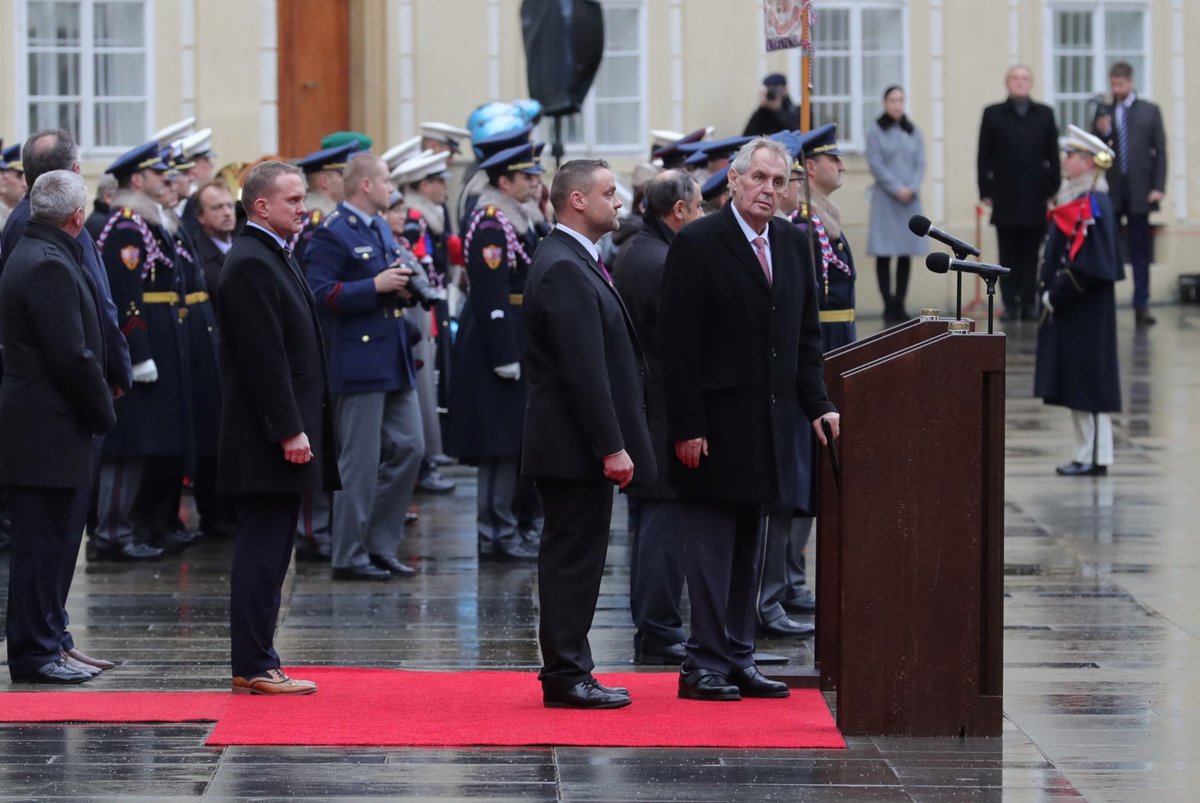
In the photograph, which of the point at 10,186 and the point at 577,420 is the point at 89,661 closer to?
the point at 577,420

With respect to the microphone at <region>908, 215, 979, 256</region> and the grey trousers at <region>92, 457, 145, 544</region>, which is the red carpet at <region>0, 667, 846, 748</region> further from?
the grey trousers at <region>92, 457, 145, 544</region>

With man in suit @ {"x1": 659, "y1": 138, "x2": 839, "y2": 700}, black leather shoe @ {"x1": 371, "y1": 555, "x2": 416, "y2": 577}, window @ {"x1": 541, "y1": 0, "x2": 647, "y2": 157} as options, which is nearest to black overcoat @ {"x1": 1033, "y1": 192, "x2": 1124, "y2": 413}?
black leather shoe @ {"x1": 371, "y1": 555, "x2": 416, "y2": 577}

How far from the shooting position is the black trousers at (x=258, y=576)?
7.33 m

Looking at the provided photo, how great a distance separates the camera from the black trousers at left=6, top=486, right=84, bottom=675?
7.58 m

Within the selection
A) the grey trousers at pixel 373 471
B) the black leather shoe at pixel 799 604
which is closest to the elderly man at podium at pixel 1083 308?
the black leather shoe at pixel 799 604

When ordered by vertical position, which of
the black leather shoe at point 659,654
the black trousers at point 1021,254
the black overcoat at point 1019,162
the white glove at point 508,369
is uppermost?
the black overcoat at point 1019,162

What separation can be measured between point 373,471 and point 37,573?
8.35 feet

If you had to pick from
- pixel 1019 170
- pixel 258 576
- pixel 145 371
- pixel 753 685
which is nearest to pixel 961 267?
pixel 753 685

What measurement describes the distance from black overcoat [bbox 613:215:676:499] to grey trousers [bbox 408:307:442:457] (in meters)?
3.52

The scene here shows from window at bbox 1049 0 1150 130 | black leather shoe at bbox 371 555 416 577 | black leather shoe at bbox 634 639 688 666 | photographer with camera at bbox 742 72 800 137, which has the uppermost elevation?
window at bbox 1049 0 1150 130

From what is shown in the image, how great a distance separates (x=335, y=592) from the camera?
9570 millimetres

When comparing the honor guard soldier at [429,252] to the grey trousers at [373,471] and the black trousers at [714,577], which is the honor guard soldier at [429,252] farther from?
the black trousers at [714,577]

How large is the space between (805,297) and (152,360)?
13.2 ft

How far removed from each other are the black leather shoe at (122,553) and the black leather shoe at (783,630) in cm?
328
